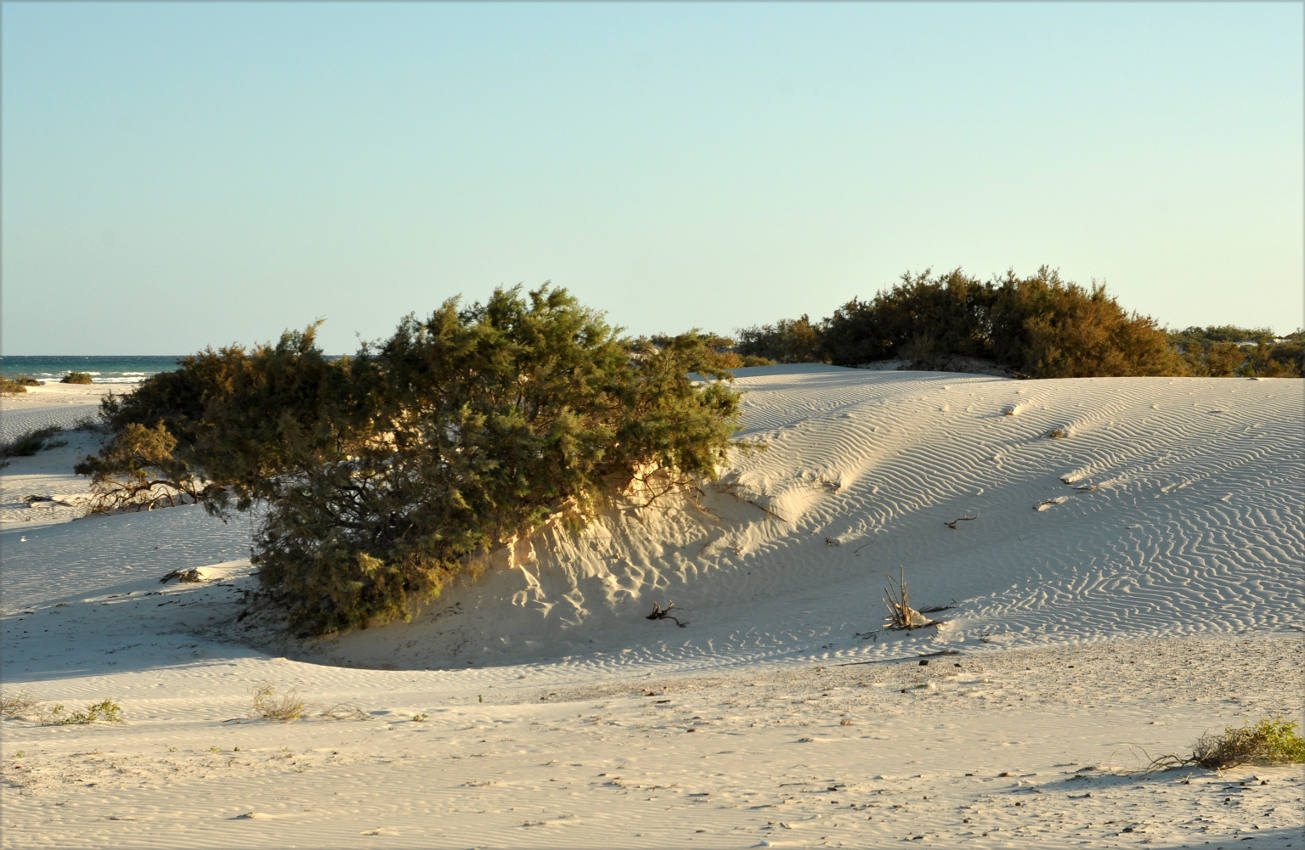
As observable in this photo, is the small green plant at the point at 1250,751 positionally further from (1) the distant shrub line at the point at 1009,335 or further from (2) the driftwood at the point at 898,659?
(1) the distant shrub line at the point at 1009,335

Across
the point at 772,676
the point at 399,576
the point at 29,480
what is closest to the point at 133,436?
the point at 29,480

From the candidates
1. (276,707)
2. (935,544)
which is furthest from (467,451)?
(935,544)

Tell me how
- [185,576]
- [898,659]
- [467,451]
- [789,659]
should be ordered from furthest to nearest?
[185,576], [467,451], [789,659], [898,659]

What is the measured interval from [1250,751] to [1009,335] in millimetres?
23111

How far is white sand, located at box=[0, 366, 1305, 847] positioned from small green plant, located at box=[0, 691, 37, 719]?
33 cm

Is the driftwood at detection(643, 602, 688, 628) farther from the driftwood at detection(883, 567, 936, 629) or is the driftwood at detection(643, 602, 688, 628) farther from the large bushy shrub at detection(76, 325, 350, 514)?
the large bushy shrub at detection(76, 325, 350, 514)

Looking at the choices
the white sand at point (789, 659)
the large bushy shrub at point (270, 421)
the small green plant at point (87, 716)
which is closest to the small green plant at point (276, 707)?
the white sand at point (789, 659)

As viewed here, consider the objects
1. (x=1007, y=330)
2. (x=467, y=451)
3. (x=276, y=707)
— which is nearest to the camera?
(x=276, y=707)

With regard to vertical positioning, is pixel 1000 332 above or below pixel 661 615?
above

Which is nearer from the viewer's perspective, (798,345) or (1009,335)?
(1009,335)

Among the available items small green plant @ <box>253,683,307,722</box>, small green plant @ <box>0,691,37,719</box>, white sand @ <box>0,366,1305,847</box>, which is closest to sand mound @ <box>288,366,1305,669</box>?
white sand @ <box>0,366,1305,847</box>

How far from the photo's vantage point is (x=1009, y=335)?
1136 inches

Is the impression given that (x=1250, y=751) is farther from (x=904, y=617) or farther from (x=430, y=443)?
(x=430, y=443)

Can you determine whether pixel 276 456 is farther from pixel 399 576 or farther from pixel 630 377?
pixel 630 377
